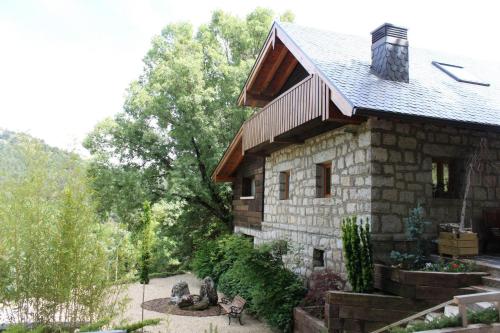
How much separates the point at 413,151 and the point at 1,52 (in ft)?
Answer: 30.9

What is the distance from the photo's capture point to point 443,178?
25.4ft

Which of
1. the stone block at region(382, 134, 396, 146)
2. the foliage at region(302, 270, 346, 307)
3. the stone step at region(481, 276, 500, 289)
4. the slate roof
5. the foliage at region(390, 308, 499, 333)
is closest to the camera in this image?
the foliage at region(390, 308, 499, 333)

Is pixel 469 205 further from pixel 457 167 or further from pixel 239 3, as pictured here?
pixel 239 3

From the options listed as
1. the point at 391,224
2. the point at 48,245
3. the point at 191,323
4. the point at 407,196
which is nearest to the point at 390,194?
the point at 407,196

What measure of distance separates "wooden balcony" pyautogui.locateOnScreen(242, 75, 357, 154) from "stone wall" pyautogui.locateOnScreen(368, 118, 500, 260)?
898mm

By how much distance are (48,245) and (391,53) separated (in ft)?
23.0

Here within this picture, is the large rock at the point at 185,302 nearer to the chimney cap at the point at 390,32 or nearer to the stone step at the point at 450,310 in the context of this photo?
the stone step at the point at 450,310

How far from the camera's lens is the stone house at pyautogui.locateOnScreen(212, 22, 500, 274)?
275 inches

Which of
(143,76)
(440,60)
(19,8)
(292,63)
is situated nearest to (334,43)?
(292,63)

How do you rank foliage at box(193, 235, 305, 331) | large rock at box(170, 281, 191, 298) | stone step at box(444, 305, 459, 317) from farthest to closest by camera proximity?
large rock at box(170, 281, 191, 298), foliage at box(193, 235, 305, 331), stone step at box(444, 305, 459, 317)

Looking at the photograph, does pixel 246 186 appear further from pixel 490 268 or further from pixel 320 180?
pixel 490 268

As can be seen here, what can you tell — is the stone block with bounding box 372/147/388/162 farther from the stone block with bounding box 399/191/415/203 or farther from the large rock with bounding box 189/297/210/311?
the large rock with bounding box 189/297/210/311

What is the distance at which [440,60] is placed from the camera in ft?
35.6

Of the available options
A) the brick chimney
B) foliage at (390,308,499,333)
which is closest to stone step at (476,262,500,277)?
foliage at (390,308,499,333)
